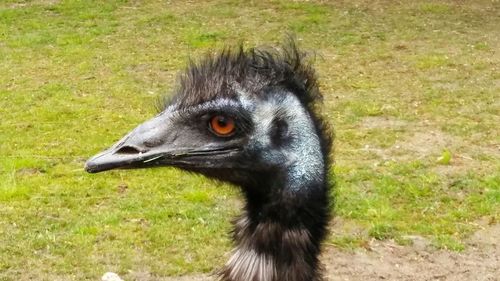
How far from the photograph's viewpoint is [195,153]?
3.05 m

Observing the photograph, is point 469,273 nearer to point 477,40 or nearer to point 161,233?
point 161,233

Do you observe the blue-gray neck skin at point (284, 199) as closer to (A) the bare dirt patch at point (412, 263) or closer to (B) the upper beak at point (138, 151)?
(B) the upper beak at point (138, 151)

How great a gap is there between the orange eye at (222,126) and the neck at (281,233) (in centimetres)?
21

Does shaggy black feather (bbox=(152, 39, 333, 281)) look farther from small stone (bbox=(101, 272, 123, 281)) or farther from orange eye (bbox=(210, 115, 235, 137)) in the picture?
small stone (bbox=(101, 272, 123, 281))

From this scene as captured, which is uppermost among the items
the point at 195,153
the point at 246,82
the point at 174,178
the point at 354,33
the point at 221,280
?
the point at 246,82

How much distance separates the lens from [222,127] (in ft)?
10.1

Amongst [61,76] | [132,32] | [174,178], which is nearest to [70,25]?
[132,32]

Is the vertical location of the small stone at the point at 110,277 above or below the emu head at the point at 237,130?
below

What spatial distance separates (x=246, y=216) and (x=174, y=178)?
3433 millimetres

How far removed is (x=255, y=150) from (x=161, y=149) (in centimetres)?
30

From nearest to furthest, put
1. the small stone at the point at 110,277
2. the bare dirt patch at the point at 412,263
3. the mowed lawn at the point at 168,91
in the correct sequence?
the small stone at the point at 110,277 < the bare dirt patch at the point at 412,263 < the mowed lawn at the point at 168,91

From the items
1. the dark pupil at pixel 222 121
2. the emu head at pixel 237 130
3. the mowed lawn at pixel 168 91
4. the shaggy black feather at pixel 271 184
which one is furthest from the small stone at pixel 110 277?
the dark pupil at pixel 222 121

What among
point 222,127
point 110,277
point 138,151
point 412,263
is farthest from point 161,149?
point 412,263

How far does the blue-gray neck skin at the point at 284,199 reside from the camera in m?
3.03
